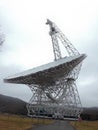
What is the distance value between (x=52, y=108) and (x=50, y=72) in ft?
46.2

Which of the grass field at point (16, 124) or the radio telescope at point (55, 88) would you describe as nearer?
the grass field at point (16, 124)

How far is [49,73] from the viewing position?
70.9 metres

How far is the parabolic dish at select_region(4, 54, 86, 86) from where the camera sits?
229 ft

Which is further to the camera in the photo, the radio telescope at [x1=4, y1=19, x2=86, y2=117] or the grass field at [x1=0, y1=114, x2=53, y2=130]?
the radio telescope at [x1=4, y1=19, x2=86, y2=117]

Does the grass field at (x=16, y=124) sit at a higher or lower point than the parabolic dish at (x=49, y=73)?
lower

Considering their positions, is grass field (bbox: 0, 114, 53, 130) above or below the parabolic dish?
below

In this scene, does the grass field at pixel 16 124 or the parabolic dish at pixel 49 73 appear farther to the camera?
the parabolic dish at pixel 49 73

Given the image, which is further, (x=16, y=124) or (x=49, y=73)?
(x=49, y=73)

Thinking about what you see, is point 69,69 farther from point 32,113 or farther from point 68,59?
point 32,113

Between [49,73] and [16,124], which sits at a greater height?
[49,73]

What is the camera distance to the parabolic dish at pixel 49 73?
69.7m

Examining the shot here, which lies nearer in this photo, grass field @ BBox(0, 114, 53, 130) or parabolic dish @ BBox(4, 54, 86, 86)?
grass field @ BBox(0, 114, 53, 130)

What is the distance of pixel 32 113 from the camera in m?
87.3

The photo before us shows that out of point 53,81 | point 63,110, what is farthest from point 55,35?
point 63,110
